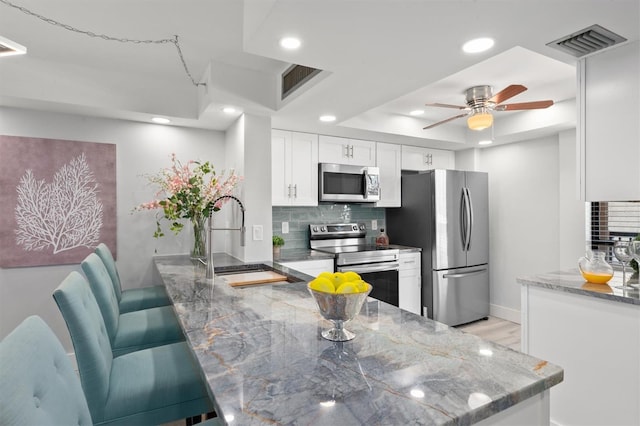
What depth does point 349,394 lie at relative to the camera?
0.82 meters

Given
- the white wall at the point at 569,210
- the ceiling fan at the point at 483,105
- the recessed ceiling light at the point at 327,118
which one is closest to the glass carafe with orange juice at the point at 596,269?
the ceiling fan at the point at 483,105

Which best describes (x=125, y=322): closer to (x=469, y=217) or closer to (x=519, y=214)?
(x=469, y=217)

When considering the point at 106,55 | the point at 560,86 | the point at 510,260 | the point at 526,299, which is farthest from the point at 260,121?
the point at 510,260

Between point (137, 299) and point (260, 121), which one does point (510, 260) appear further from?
point (137, 299)

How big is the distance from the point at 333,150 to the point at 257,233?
1.40m

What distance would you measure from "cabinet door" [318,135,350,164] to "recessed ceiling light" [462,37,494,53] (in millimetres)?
2145

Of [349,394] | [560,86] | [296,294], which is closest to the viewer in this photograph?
[349,394]

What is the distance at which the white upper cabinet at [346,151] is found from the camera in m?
3.75

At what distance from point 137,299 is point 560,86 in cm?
386

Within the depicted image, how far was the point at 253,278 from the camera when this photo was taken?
7.80ft

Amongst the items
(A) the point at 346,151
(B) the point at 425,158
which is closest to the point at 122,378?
(A) the point at 346,151

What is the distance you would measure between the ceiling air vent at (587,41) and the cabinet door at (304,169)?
234 cm

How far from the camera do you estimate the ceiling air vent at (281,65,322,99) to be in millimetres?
2316

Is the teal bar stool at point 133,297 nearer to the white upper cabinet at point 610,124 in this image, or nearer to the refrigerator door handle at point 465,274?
the white upper cabinet at point 610,124
